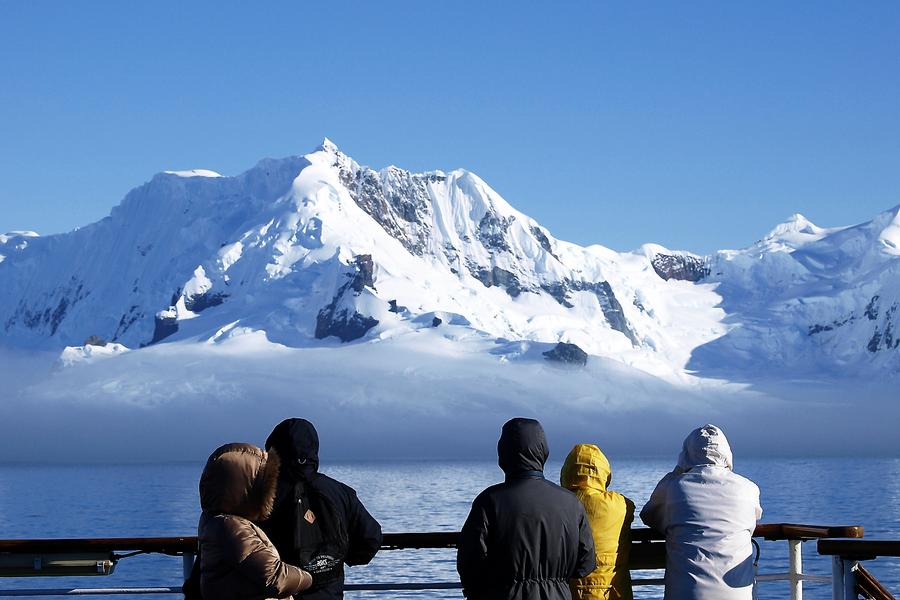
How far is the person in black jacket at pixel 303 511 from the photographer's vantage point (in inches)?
288

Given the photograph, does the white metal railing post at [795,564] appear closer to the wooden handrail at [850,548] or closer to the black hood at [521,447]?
the wooden handrail at [850,548]

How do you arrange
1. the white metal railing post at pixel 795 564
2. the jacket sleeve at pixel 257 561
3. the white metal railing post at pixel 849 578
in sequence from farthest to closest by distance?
the white metal railing post at pixel 795 564 → the white metal railing post at pixel 849 578 → the jacket sleeve at pixel 257 561

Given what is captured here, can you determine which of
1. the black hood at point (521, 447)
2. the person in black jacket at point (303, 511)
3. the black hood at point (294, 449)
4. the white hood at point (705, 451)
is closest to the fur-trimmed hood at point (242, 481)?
the person in black jacket at point (303, 511)

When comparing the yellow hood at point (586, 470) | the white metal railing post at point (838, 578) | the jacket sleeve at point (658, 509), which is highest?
the yellow hood at point (586, 470)

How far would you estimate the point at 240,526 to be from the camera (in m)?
6.41

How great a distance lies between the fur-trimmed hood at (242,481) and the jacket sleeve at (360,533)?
1138 millimetres

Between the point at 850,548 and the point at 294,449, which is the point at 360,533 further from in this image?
the point at 850,548

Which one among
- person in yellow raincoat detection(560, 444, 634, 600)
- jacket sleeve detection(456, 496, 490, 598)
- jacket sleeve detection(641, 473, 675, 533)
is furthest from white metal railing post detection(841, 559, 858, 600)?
jacket sleeve detection(456, 496, 490, 598)

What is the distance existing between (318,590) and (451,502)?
11553 cm

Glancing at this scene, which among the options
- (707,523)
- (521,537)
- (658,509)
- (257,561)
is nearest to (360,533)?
(521,537)

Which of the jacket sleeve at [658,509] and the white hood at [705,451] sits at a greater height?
the white hood at [705,451]

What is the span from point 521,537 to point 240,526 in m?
1.81

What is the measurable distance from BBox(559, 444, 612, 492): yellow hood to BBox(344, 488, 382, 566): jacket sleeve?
4.60ft

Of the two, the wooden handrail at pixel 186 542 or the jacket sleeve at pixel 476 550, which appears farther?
the wooden handrail at pixel 186 542
